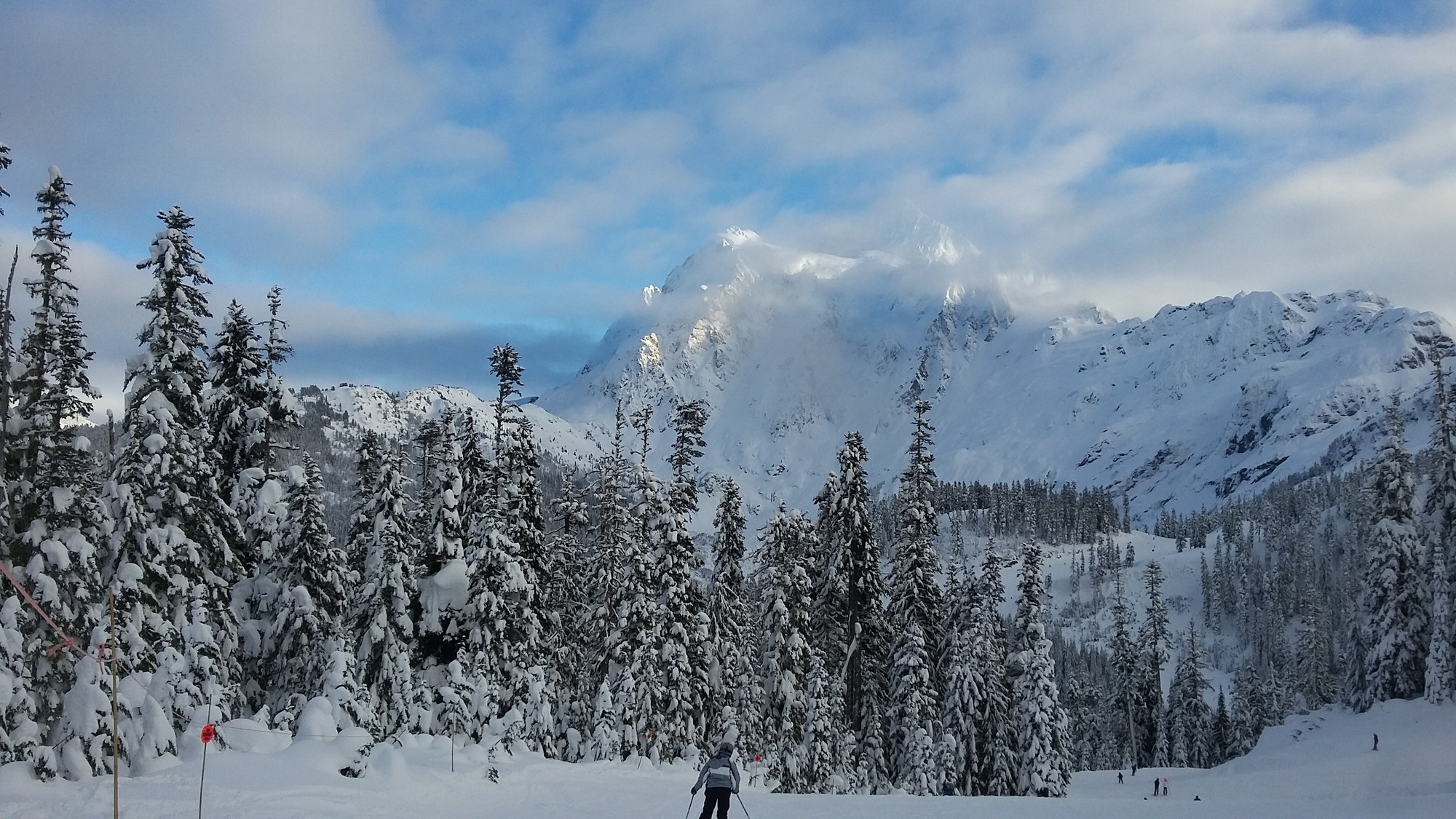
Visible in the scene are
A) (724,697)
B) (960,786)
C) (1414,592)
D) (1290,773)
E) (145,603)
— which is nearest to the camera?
(145,603)

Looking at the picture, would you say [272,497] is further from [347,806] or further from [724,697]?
[724,697]

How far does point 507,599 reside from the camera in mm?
35812

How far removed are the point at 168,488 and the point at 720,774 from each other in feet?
55.0

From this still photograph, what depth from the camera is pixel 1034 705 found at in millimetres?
47062

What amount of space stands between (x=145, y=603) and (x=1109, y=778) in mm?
65849

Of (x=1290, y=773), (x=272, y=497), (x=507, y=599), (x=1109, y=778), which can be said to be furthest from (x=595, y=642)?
(x=1109, y=778)

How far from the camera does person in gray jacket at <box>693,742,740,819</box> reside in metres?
18.5

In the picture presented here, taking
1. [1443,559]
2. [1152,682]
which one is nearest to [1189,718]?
[1152,682]

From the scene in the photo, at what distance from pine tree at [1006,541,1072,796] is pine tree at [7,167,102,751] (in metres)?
37.4

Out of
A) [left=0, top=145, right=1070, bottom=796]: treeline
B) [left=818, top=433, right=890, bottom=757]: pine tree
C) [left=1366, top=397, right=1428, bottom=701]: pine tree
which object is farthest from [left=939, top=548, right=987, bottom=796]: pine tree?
[left=1366, top=397, right=1428, bottom=701]: pine tree

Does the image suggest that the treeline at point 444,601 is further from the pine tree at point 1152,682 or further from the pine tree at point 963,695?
the pine tree at point 1152,682

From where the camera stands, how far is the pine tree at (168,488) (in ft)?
82.9

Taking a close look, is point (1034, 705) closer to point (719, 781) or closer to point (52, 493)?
point (719, 781)

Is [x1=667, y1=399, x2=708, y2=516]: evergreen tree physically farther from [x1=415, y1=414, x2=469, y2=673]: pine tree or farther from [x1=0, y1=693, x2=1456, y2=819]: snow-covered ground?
[x1=0, y1=693, x2=1456, y2=819]: snow-covered ground
